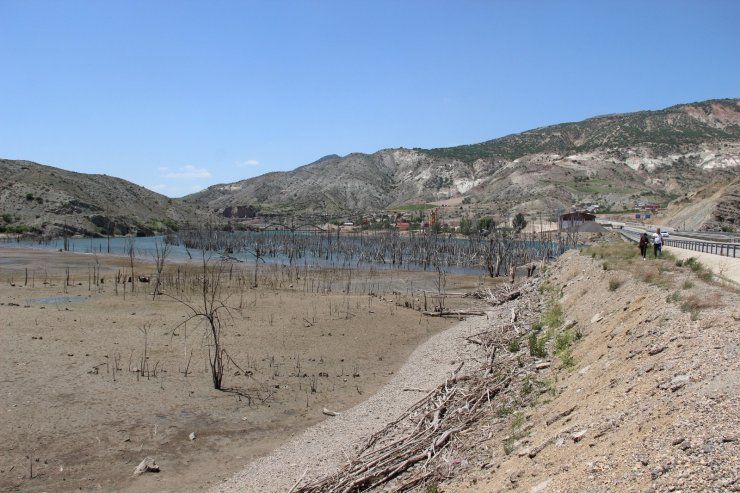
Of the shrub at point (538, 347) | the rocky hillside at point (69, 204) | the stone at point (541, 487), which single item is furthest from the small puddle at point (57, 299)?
the rocky hillside at point (69, 204)

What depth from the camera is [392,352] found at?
64.4 feet

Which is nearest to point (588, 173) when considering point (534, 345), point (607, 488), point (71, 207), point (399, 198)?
point (399, 198)

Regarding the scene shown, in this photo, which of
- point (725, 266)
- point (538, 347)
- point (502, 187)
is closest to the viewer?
point (538, 347)

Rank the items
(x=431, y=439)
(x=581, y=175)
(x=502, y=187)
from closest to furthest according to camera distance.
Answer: (x=431, y=439) → (x=581, y=175) → (x=502, y=187)

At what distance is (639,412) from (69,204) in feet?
341

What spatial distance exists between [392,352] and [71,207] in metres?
91.7

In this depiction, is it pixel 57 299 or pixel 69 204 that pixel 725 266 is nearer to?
pixel 57 299

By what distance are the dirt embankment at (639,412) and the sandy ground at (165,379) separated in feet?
17.5

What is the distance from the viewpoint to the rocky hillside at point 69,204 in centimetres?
9025

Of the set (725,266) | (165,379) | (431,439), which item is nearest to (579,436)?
(431,439)

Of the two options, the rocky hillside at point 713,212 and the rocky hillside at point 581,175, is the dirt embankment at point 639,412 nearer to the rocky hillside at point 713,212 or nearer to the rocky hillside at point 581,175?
the rocky hillside at point 713,212

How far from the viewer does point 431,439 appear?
9805mm

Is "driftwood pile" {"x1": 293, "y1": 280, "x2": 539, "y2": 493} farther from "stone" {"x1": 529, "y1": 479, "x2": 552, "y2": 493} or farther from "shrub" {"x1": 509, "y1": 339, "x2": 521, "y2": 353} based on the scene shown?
"stone" {"x1": 529, "y1": 479, "x2": 552, "y2": 493}

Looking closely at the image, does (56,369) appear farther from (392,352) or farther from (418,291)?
(418,291)
